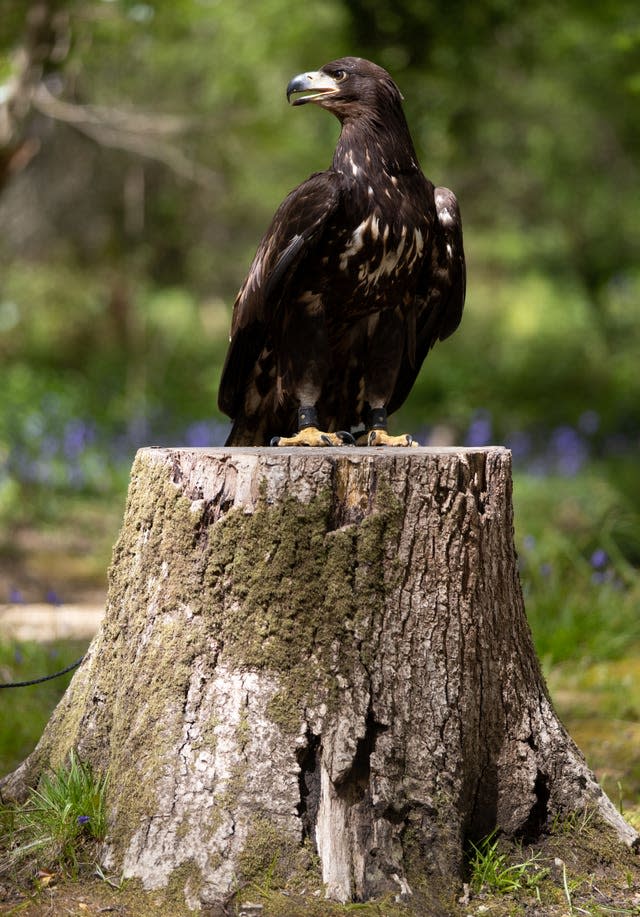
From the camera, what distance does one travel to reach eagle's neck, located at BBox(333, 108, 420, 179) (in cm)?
308

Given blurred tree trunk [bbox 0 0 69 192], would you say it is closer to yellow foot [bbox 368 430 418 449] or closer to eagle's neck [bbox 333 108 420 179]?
eagle's neck [bbox 333 108 420 179]

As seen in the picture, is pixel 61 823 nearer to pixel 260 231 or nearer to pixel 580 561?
pixel 580 561

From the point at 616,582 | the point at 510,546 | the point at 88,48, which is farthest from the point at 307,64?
the point at 510,546

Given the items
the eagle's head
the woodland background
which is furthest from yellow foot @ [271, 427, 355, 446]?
the woodland background

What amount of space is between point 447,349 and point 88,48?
7.10 meters

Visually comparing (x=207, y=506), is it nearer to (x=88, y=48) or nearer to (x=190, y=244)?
(x=88, y=48)

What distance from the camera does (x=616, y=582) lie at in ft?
17.2

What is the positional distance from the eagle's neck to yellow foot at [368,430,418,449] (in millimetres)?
787

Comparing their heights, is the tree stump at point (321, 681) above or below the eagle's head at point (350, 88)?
below

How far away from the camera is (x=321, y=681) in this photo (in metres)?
2.36

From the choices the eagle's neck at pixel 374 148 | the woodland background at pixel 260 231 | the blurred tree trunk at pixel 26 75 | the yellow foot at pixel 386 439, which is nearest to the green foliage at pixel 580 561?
the woodland background at pixel 260 231

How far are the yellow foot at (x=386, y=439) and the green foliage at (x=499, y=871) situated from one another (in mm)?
1171

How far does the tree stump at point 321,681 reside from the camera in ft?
7.60

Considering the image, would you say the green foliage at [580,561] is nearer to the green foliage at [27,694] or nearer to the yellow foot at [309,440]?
the yellow foot at [309,440]
